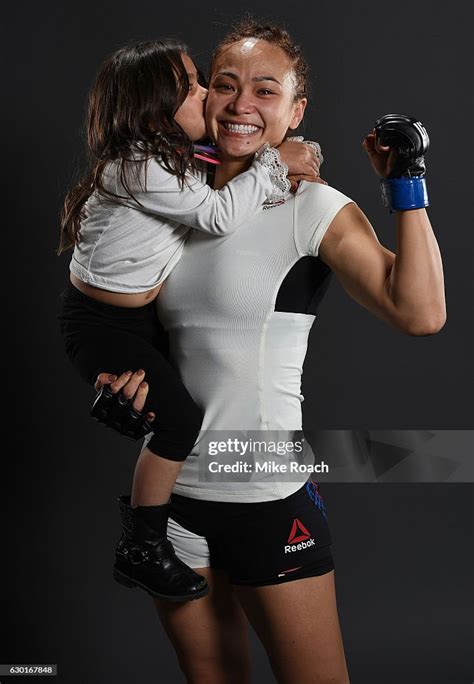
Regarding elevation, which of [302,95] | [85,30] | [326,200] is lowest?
[326,200]

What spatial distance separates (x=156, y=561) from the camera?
6.87 ft

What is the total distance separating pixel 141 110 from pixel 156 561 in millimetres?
995

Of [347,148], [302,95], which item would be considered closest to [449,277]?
[347,148]

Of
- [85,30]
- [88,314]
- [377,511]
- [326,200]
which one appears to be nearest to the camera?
[326,200]

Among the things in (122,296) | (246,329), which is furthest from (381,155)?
(122,296)

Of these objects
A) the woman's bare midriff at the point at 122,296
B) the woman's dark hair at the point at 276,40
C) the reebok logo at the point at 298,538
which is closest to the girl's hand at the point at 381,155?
the woman's dark hair at the point at 276,40

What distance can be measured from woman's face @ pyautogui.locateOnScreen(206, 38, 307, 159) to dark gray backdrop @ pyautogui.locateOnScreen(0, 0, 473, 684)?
3.93 ft

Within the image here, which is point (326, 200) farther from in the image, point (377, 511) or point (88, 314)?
point (377, 511)

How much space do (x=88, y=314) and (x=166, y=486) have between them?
0.44 metres

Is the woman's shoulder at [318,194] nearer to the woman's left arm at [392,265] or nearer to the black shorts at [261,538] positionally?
the woman's left arm at [392,265]

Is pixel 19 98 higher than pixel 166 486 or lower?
higher

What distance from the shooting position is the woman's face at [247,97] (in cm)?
210

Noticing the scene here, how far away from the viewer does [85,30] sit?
3.32 metres

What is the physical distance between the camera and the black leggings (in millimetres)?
2051
